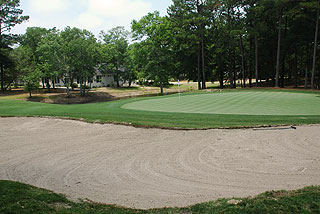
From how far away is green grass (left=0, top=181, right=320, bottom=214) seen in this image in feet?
11.7

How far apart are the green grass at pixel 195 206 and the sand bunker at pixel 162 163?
619 mm

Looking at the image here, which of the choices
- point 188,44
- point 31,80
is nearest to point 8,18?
point 31,80

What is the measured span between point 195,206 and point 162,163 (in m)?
2.77

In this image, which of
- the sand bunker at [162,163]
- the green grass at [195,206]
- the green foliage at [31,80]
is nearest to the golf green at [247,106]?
the sand bunker at [162,163]

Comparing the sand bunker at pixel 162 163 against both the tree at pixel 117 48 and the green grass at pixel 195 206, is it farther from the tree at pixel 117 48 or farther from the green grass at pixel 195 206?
the tree at pixel 117 48

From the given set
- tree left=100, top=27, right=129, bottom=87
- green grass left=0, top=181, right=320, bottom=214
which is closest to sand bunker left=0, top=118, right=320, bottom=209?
A: green grass left=0, top=181, right=320, bottom=214

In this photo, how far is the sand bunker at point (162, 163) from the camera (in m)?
5.09

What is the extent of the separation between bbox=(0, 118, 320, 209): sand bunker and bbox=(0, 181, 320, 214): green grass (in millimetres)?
619

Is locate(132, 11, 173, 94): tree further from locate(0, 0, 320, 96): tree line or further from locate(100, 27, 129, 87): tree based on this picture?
locate(100, 27, 129, 87): tree

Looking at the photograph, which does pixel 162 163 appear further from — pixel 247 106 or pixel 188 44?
pixel 188 44

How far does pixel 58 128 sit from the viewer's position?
11.9 meters

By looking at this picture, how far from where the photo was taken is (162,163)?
22.0 ft

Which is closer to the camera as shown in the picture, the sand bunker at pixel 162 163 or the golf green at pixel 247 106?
the sand bunker at pixel 162 163

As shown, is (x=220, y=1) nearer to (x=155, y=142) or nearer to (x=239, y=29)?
(x=239, y=29)
